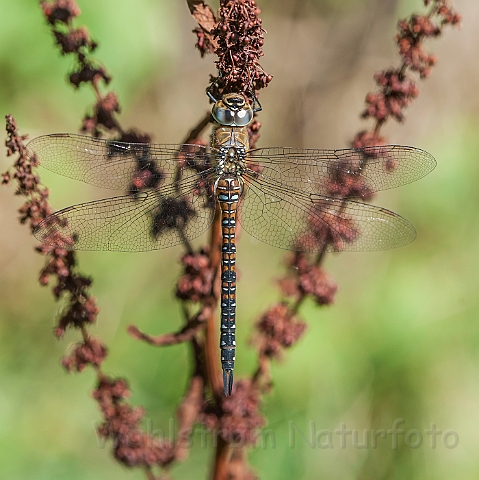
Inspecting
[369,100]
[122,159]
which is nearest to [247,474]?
[122,159]

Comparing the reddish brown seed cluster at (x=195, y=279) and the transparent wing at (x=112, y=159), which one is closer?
the reddish brown seed cluster at (x=195, y=279)

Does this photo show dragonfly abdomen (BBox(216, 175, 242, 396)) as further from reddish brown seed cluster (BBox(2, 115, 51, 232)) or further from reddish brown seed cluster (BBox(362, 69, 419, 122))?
reddish brown seed cluster (BBox(2, 115, 51, 232))

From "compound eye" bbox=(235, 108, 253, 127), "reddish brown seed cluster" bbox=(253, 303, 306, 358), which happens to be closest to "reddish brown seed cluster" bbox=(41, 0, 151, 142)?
"compound eye" bbox=(235, 108, 253, 127)

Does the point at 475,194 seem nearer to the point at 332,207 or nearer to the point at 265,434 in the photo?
the point at 332,207

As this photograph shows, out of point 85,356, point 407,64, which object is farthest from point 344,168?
point 85,356

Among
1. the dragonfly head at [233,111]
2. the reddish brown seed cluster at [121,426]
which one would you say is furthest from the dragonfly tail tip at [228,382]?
the dragonfly head at [233,111]

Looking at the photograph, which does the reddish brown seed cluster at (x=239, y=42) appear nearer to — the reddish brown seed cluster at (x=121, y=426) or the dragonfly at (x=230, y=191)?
the dragonfly at (x=230, y=191)
